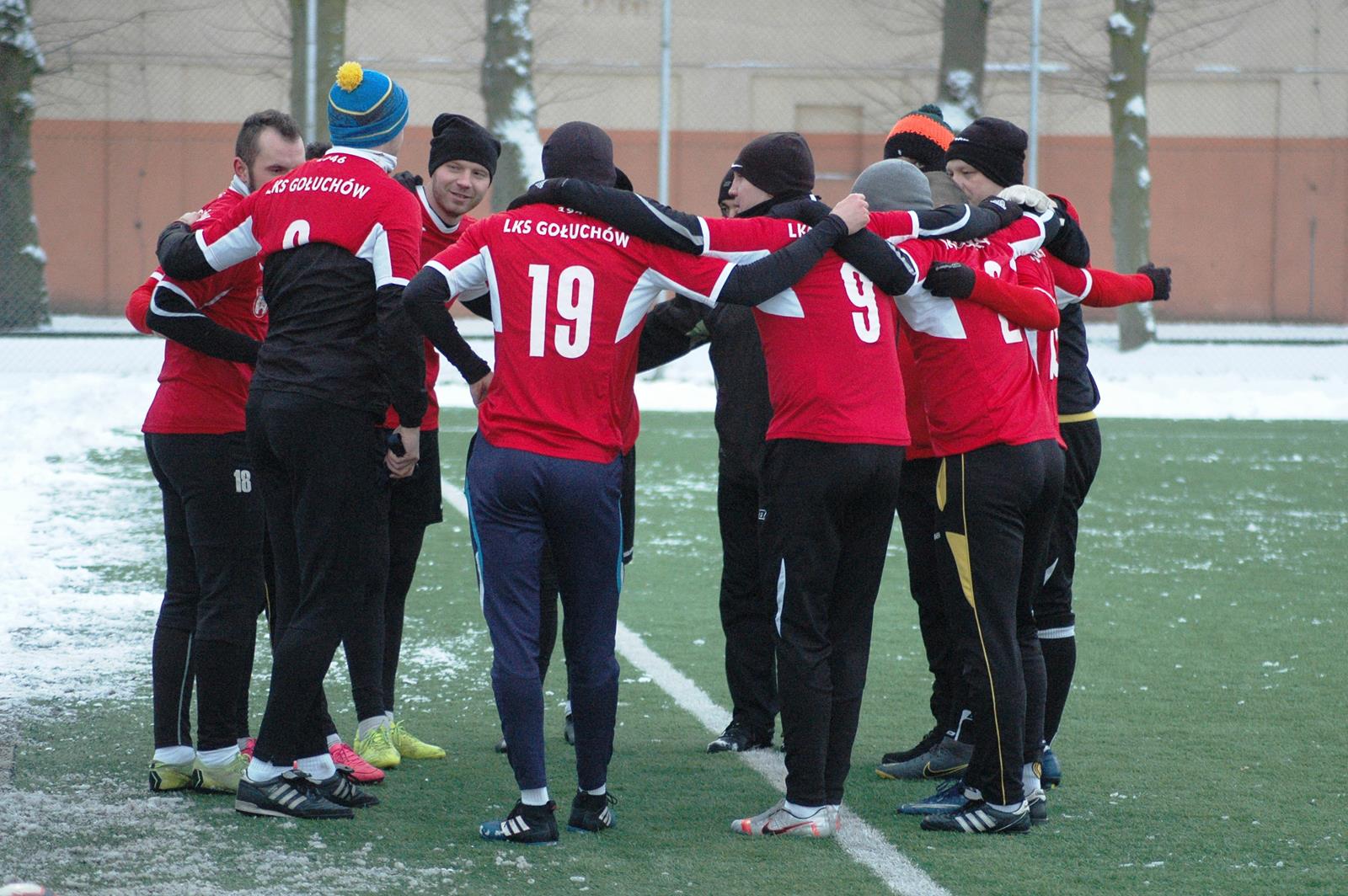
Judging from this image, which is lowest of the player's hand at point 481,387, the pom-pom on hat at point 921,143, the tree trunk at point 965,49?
Result: the player's hand at point 481,387

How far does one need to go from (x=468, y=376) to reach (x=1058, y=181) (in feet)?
76.9

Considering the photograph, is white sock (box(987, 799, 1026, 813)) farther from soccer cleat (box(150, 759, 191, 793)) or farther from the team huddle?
soccer cleat (box(150, 759, 191, 793))

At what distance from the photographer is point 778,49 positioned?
25.7 meters

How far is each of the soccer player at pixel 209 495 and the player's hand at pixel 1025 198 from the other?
2219 mm

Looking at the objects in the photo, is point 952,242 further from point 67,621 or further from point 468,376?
point 67,621

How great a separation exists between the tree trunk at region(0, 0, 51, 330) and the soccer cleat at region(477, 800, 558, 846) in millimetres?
16029

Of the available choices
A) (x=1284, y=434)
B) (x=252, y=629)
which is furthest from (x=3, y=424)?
(x=1284, y=434)

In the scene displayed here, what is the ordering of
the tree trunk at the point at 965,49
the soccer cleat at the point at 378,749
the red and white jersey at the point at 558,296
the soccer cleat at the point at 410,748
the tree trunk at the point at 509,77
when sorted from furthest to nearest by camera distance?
1. the tree trunk at the point at 965,49
2. the tree trunk at the point at 509,77
3. the soccer cleat at the point at 410,748
4. the soccer cleat at the point at 378,749
5. the red and white jersey at the point at 558,296

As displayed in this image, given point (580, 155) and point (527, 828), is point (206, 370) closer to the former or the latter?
point (580, 155)

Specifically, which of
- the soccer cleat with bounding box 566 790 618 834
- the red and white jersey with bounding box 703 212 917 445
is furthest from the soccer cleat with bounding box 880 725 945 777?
the red and white jersey with bounding box 703 212 917 445

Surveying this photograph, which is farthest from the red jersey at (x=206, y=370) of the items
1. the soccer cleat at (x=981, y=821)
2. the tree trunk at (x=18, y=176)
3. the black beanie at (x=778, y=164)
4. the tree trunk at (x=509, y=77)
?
the tree trunk at (x=18, y=176)

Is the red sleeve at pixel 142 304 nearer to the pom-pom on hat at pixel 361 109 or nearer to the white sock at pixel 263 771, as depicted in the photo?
the pom-pom on hat at pixel 361 109

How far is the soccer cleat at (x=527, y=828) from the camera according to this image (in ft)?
14.1

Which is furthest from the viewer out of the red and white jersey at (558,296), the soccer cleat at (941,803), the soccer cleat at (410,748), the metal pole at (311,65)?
the metal pole at (311,65)
